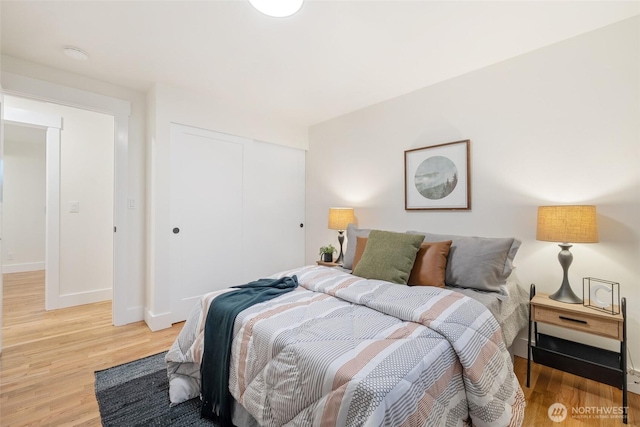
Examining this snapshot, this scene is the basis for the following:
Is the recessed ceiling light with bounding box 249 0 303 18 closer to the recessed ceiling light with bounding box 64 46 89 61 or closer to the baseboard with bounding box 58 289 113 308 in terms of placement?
the recessed ceiling light with bounding box 64 46 89 61

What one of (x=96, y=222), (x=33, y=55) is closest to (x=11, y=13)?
(x=33, y=55)

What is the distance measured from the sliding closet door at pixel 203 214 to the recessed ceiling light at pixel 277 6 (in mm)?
1730

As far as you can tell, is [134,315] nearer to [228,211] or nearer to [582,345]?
[228,211]

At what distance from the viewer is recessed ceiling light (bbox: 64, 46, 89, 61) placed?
2127mm

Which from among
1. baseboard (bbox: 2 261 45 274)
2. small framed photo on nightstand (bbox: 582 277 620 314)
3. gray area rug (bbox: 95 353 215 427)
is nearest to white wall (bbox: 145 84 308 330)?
gray area rug (bbox: 95 353 215 427)

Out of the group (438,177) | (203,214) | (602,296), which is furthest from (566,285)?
(203,214)

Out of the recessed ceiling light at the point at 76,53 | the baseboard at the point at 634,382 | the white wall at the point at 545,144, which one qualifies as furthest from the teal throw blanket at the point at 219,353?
the baseboard at the point at 634,382

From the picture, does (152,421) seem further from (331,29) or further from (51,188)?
(51,188)

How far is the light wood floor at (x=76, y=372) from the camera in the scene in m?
1.56

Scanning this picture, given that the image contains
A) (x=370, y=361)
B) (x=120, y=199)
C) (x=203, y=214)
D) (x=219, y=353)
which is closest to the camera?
(x=370, y=361)

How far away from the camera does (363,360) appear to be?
1007 mm

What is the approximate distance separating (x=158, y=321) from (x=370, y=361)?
2467 millimetres

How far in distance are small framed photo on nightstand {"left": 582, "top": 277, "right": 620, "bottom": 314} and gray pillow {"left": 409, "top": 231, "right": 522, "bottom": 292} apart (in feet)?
1.47

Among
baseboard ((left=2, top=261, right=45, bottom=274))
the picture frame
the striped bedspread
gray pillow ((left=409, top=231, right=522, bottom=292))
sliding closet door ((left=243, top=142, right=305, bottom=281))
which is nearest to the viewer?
the striped bedspread
